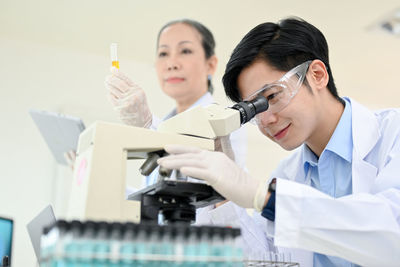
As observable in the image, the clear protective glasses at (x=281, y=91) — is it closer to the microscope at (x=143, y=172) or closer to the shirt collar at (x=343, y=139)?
the shirt collar at (x=343, y=139)

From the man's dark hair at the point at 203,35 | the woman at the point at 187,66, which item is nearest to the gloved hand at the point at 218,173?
the woman at the point at 187,66

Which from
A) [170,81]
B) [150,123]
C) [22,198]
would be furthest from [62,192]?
[150,123]

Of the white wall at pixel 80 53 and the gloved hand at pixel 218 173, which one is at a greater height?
the white wall at pixel 80 53

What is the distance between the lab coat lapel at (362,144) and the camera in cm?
143

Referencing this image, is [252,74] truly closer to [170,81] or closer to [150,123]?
[150,123]

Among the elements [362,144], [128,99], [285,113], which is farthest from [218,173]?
[128,99]

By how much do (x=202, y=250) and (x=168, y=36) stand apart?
210 cm

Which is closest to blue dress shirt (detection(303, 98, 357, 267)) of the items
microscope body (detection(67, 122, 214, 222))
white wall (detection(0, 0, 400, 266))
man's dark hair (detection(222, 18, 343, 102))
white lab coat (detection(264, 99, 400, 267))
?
man's dark hair (detection(222, 18, 343, 102))

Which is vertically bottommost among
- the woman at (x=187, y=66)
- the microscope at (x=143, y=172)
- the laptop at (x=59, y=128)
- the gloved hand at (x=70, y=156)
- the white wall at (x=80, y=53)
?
the microscope at (x=143, y=172)

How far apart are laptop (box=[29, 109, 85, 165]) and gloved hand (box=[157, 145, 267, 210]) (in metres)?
1.53

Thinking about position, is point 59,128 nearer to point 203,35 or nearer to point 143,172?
point 203,35

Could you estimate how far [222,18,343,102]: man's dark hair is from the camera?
157 cm

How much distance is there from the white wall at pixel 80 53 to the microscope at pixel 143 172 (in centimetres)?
281

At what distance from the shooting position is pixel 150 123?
6.84 feet
